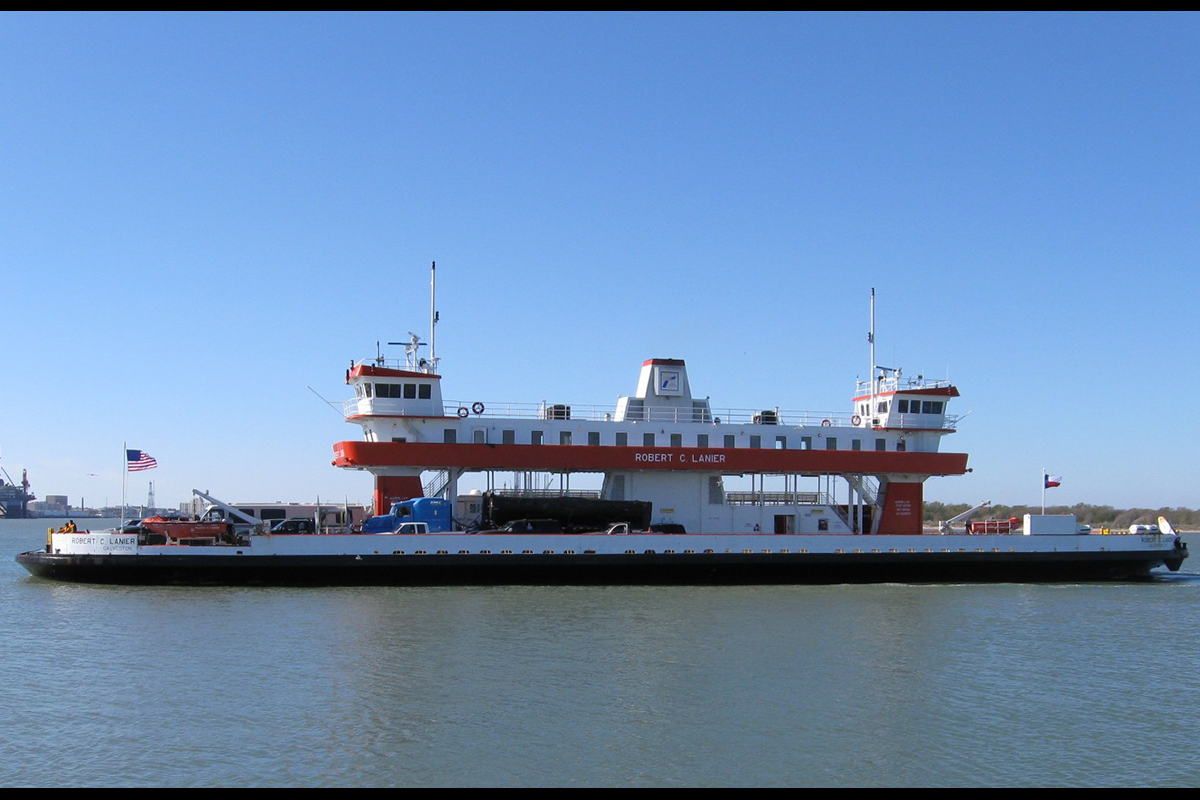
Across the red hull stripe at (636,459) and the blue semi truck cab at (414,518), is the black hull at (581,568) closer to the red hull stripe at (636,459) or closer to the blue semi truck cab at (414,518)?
the blue semi truck cab at (414,518)

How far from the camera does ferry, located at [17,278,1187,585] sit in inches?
1189

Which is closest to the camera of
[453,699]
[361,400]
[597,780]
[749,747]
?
[597,780]

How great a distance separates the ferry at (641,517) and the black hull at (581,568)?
4 centimetres

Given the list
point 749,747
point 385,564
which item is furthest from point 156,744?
point 385,564

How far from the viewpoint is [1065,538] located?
34469 millimetres

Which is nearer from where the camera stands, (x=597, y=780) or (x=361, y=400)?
(x=597, y=780)

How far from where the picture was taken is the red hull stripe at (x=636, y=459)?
32.5 metres

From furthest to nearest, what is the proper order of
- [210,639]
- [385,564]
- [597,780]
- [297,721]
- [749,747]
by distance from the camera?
1. [385,564]
2. [210,639]
3. [297,721]
4. [749,747]
5. [597,780]

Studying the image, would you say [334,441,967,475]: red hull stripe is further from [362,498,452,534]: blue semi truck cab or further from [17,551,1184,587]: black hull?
[17,551,1184,587]: black hull

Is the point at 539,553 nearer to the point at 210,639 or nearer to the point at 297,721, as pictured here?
the point at 210,639

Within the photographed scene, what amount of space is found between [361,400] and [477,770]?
2138 cm

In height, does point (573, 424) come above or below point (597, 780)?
above

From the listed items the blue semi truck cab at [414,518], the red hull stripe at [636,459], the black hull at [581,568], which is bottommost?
the black hull at [581,568]

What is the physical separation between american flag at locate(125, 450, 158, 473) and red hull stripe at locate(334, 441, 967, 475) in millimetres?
5657
